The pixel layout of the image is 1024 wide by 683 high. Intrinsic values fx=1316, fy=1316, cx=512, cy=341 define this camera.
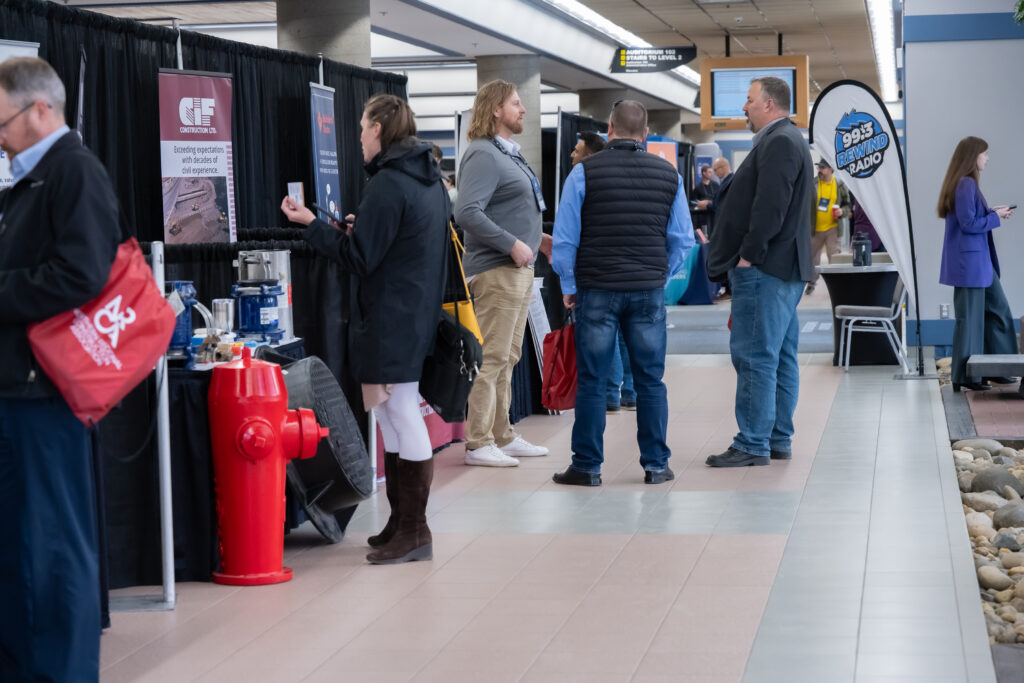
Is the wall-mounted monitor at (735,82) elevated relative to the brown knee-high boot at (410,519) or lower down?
elevated

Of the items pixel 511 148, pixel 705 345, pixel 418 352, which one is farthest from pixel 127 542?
pixel 705 345

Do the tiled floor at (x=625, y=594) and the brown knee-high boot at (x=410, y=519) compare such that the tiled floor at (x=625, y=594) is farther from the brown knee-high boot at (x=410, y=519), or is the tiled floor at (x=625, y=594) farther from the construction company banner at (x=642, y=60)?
the construction company banner at (x=642, y=60)

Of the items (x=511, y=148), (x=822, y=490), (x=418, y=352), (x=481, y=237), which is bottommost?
(x=822, y=490)

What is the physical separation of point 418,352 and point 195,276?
1053 mm

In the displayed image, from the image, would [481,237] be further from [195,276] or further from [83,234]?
[83,234]

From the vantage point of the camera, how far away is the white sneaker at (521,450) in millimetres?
6270


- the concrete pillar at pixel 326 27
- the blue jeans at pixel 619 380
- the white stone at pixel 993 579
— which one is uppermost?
the concrete pillar at pixel 326 27

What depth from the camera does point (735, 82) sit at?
748 inches

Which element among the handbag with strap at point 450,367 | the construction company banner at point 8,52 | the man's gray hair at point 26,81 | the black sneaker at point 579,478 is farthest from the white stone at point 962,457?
the man's gray hair at point 26,81

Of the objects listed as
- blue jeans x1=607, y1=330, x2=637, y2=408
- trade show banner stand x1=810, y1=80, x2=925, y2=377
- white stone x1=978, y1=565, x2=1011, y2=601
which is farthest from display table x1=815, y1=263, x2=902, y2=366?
white stone x1=978, y1=565, x2=1011, y2=601

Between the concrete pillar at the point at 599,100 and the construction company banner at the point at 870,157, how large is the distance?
13.1 metres

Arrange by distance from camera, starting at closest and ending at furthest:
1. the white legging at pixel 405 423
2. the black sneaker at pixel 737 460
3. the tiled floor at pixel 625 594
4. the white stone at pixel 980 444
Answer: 1. the tiled floor at pixel 625 594
2. the white legging at pixel 405 423
3. the black sneaker at pixel 737 460
4. the white stone at pixel 980 444

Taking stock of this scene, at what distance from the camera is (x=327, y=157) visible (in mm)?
6445

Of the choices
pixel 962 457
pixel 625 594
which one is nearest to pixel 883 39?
pixel 962 457
